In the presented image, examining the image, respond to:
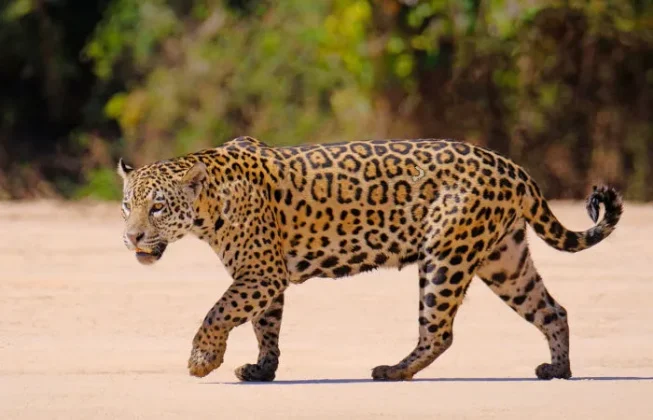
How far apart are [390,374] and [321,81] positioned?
41.2 feet

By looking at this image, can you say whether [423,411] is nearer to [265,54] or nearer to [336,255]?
[336,255]

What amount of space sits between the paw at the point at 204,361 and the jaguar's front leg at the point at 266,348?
299 mm

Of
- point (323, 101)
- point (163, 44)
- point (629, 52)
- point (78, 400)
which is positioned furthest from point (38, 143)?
point (78, 400)

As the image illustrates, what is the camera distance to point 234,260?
9.02 m

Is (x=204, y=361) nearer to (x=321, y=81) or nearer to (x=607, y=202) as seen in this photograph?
(x=607, y=202)

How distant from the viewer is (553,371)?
357 inches

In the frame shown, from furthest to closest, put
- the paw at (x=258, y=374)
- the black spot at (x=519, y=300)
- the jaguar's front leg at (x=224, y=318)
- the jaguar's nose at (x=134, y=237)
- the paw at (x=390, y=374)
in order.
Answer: the black spot at (x=519, y=300) < the paw at (x=258, y=374) < the paw at (x=390, y=374) < the jaguar's front leg at (x=224, y=318) < the jaguar's nose at (x=134, y=237)

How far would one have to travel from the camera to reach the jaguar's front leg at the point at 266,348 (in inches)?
359

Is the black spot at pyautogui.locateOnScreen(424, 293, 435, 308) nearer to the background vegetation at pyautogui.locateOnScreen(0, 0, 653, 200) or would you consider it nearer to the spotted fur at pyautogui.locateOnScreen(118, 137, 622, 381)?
the spotted fur at pyautogui.locateOnScreen(118, 137, 622, 381)

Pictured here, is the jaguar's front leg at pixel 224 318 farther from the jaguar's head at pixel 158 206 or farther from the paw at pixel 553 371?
the paw at pixel 553 371

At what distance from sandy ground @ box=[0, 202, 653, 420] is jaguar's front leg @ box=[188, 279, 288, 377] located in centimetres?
13

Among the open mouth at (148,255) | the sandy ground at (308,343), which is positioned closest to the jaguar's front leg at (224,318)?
the sandy ground at (308,343)

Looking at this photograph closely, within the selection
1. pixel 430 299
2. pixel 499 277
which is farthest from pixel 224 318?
pixel 499 277

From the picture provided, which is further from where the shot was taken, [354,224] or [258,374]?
[354,224]
